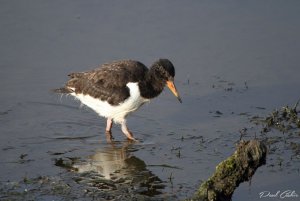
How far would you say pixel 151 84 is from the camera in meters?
9.76

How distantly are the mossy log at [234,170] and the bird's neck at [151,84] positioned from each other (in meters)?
3.15

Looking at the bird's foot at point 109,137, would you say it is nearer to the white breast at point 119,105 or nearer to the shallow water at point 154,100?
the shallow water at point 154,100

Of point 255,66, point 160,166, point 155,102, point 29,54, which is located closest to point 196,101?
point 155,102

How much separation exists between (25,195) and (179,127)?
10.3 ft

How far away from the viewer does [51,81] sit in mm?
11008

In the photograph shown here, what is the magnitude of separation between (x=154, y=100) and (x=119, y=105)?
1270mm

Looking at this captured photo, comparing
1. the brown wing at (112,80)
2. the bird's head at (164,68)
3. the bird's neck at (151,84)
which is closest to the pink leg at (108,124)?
the brown wing at (112,80)

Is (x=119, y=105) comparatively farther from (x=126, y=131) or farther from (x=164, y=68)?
(x=164, y=68)

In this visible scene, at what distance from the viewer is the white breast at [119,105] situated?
9602mm

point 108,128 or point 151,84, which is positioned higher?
point 151,84

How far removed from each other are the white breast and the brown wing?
0.19ft

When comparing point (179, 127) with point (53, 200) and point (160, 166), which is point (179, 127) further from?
point (53, 200)
